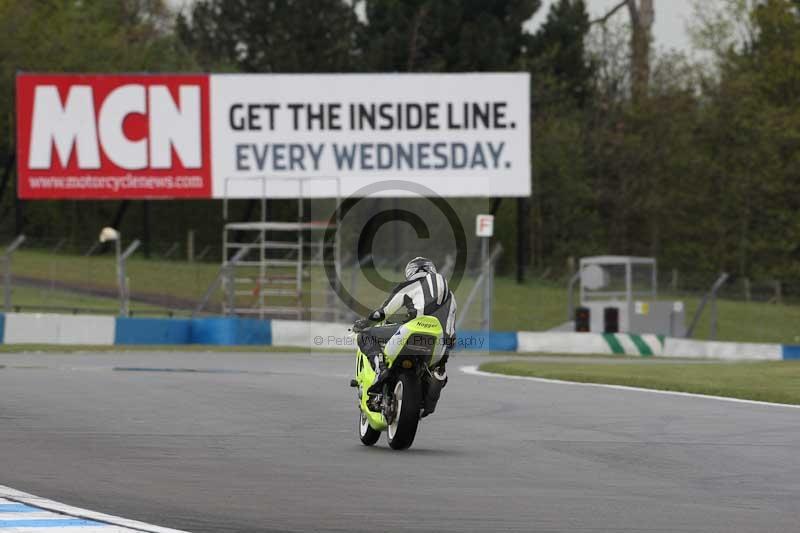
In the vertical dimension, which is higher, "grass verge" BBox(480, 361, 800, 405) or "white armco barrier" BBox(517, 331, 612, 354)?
"grass verge" BBox(480, 361, 800, 405)

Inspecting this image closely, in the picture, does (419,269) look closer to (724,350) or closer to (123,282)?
(123,282)

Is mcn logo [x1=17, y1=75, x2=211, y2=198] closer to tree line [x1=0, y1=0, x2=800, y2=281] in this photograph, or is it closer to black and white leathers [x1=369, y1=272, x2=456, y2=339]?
tree line [x1=0, y1=0, x2=800, y2=281]

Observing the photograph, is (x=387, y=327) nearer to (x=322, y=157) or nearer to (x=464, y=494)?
(x=464, y=494)

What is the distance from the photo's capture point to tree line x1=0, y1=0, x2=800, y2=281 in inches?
2422

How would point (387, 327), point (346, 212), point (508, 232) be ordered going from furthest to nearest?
point (508, 232) → point (346, 212) → point (387, 327)

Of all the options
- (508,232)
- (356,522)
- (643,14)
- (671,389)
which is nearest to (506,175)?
(508,232)

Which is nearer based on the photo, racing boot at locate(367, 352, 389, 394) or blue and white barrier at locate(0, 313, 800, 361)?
racing boot at locate(367, 352, 389, 394)

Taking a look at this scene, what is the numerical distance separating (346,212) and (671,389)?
31.5m

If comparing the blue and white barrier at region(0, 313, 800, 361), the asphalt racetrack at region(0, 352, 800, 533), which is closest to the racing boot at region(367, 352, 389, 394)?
the asphalt racetrack at region(0, 352, 800, 533)

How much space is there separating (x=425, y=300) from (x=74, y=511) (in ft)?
14.5

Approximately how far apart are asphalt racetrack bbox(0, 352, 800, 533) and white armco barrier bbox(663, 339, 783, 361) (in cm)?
1363

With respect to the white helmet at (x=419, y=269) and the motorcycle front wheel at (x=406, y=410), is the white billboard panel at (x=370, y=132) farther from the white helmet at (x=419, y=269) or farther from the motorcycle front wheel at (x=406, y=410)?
the motorcycle front wheel at (x=406, y=410)

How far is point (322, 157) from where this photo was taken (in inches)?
1567

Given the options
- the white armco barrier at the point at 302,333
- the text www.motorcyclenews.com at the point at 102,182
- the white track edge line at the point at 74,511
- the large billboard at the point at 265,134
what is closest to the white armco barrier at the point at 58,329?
the white armco barrier at the point at 302,333
